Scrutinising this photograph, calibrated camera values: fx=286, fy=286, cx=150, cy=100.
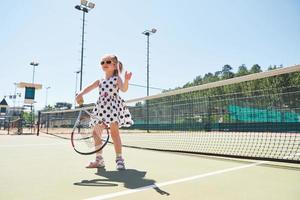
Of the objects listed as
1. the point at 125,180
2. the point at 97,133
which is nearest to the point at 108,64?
the point at 97,133

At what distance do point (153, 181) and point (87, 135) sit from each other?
225cm

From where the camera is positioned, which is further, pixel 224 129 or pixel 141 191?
pixel 224 129

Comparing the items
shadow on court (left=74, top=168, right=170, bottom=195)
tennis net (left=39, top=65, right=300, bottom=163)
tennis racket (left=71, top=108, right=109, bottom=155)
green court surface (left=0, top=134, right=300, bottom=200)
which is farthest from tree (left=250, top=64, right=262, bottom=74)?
shadow on court (left=74, top=168, right=170, bottom=195)

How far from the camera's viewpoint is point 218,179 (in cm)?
316

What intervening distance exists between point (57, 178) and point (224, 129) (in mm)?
7476

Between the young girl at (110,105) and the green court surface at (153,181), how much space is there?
40cm

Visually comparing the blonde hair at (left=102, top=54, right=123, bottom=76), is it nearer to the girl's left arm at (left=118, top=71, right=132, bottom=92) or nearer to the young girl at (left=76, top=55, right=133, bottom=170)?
the young girl at (left=76, top=55, right=133, bottom=170)

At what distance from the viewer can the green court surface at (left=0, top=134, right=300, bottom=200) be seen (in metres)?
2.49

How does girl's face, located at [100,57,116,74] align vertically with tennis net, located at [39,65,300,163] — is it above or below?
above

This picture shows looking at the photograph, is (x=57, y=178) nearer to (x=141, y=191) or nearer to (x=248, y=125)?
(x=141, y=191)

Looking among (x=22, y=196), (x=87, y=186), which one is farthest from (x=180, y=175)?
(x=22, y=196)

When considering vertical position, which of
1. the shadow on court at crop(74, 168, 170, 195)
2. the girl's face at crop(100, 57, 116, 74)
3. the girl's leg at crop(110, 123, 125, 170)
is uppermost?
the girl's face at crop(100, 57, 116, 74)

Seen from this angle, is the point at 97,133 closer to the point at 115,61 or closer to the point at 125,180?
the point at 115,61

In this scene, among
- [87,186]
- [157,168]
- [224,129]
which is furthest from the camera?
[224,129]
